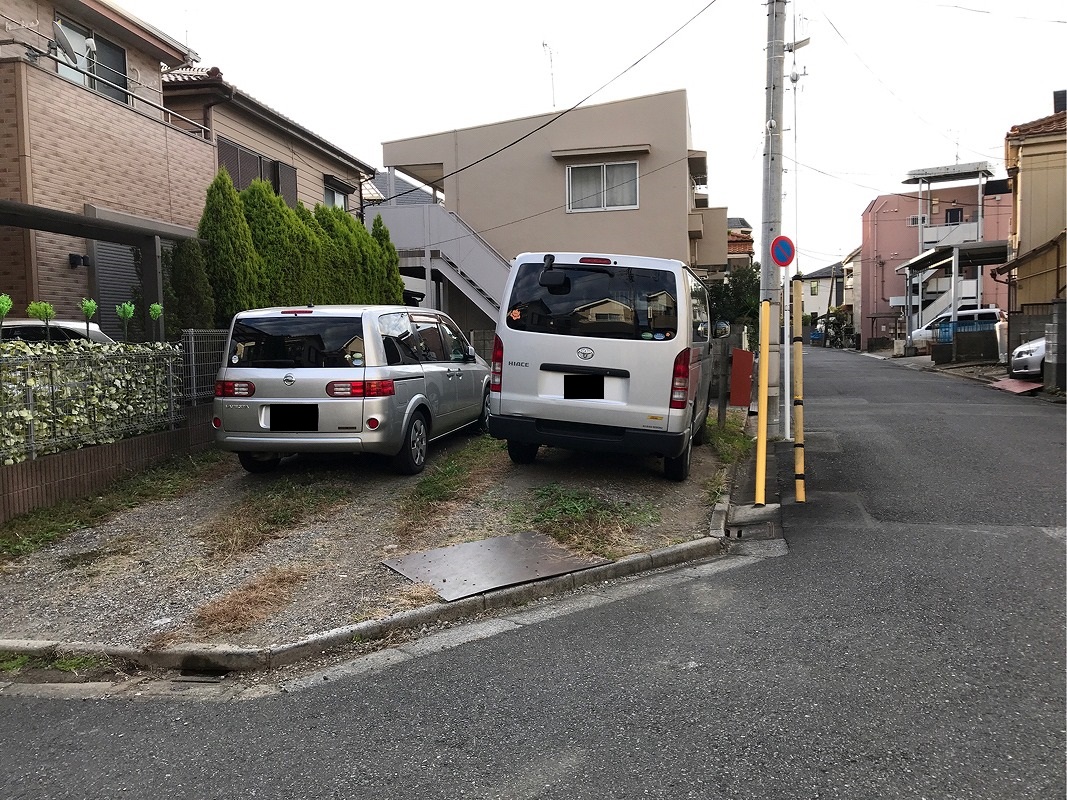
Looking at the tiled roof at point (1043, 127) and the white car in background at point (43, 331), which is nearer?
the white car in background at point (43, 331)

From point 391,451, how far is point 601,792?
4.94 meters

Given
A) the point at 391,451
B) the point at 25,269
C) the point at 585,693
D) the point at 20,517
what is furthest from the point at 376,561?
the point at 25,269

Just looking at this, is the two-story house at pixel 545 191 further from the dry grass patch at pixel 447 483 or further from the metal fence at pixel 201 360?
the dry grass patch at pixel 447 483

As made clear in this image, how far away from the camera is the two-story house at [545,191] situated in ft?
65.1

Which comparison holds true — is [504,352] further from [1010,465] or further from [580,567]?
[1010,465]

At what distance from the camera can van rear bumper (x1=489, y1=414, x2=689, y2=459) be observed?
7.22m

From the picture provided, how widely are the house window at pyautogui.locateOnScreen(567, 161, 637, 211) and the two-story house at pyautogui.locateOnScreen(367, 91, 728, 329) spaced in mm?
26

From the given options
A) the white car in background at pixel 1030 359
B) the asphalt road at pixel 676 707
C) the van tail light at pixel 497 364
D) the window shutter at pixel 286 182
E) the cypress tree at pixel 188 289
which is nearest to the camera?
the asphalt road at pixel 676 707

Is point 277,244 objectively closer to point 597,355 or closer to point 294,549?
point 597,355

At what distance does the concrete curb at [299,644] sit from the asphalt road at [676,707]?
19 centimetres

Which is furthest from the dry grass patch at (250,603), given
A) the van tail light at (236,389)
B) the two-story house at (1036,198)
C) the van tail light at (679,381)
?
the two-story house at (1036,198)

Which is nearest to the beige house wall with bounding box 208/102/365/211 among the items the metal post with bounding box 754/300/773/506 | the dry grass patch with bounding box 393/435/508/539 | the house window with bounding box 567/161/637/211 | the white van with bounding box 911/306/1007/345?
the house window with bounding box 567/161/637/211

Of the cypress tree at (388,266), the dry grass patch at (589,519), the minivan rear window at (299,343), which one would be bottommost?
the dry grass patch at (589,519)

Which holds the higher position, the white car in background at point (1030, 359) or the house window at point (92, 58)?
the house window at point (92, 58)
